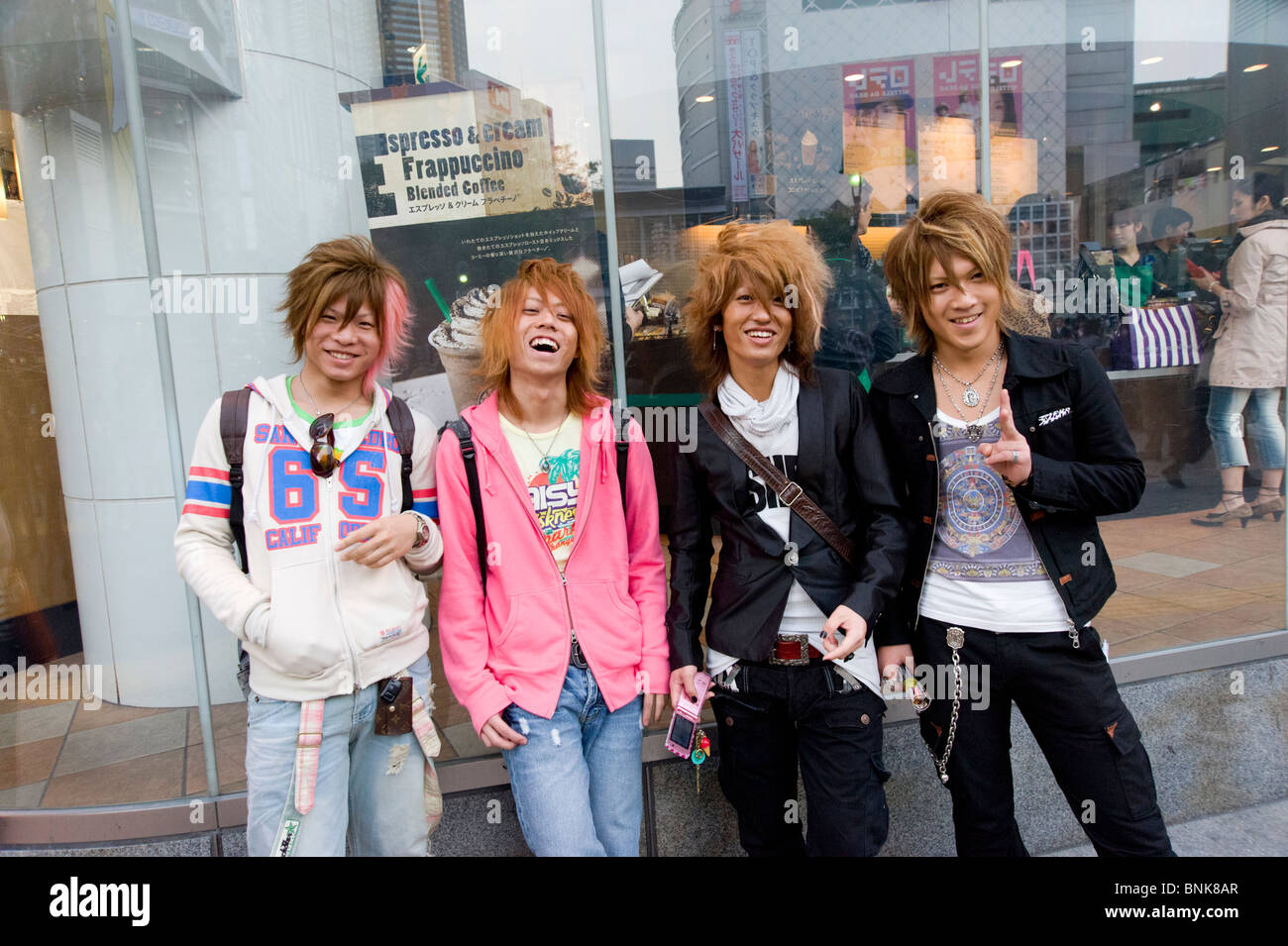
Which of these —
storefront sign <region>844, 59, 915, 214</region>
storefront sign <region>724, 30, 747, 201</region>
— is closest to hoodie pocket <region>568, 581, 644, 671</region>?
storefront sign <region>724, 30, 747, 201</region>

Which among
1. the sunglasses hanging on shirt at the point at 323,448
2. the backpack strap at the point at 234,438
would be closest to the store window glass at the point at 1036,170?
the sunglasses hanging on shirt at the point at 323,448

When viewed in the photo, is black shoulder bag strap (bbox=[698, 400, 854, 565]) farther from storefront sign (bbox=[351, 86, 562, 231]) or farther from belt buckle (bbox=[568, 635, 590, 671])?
storefront sign (bbox=[351, 86, 562, 231])

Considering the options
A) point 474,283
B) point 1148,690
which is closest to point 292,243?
point 474,283

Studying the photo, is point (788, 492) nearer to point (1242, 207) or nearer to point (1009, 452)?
point (1009, 452)

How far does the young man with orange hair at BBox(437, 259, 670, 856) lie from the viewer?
2117 millimetres

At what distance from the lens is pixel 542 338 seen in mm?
2178

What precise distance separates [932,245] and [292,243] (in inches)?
98.3

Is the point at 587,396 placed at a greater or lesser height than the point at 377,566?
greater

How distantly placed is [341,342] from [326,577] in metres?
0.62

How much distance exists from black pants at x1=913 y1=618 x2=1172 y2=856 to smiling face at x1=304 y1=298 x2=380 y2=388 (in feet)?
5.80

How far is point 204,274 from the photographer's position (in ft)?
10.2

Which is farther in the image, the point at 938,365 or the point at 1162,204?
the point at 1162,204

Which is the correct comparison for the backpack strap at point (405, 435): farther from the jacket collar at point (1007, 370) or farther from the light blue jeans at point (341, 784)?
the jacket collar at point (1007, 370)

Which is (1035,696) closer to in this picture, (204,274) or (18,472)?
(204,274)
